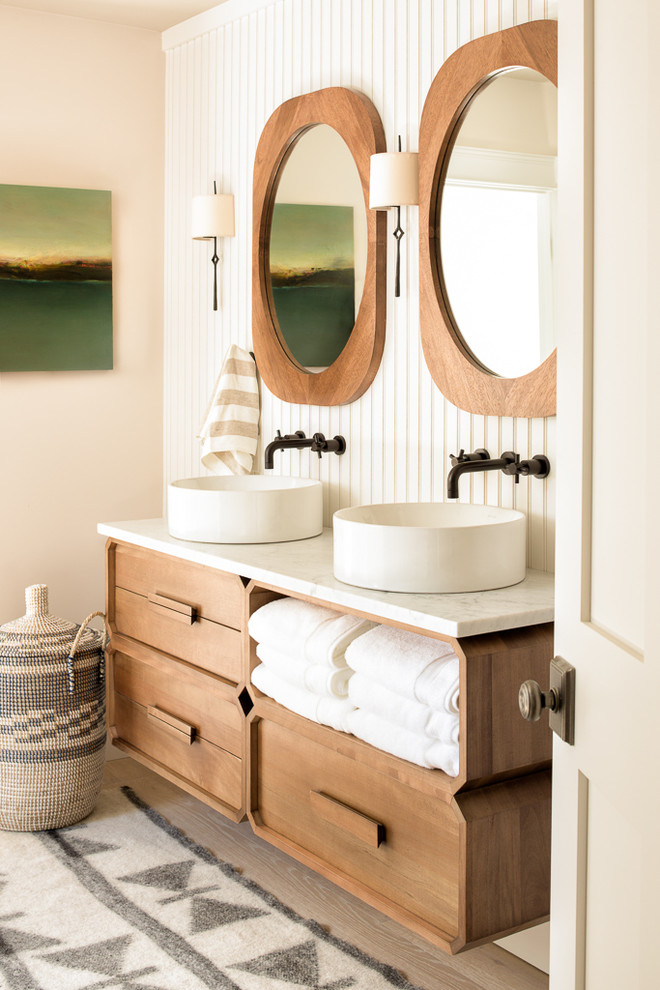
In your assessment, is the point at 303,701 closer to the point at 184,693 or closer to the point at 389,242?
the point at 184,693

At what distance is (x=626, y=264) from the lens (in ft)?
2.84

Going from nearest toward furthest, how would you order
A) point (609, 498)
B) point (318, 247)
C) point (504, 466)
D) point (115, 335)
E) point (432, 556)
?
point (609, 498) < point (432, 556) < point (504, 466) < point (318, 247) < point (115, 335)

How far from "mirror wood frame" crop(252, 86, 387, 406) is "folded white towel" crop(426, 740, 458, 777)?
3.76ft

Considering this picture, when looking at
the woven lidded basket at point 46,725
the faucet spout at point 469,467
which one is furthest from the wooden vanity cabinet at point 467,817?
the woven lidded basket at point 46,725

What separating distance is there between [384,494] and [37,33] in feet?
6.32

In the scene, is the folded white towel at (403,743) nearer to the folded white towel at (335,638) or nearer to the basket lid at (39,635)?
the folded white towel at (335,638)

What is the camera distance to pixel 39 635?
9.40 ft

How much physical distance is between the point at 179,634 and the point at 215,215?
1356 mm

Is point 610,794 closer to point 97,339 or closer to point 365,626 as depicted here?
point 365,626

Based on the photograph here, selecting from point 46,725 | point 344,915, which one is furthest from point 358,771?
point 46,725

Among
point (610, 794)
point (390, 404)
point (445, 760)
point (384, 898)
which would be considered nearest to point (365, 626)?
point (445, 760)

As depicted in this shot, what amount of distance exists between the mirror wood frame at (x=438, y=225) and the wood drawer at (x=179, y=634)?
2.63 feet

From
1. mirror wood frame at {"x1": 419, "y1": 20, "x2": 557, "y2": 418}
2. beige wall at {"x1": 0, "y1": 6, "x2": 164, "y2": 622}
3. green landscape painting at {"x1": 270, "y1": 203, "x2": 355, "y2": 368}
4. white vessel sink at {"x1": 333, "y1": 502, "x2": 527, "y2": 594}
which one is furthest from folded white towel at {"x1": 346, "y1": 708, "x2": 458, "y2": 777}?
beige wall at {"x1": 0, "y1": 6, "x2": 164, "y2": 622}

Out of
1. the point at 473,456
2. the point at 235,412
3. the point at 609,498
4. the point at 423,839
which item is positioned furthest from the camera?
the point at 235,412
